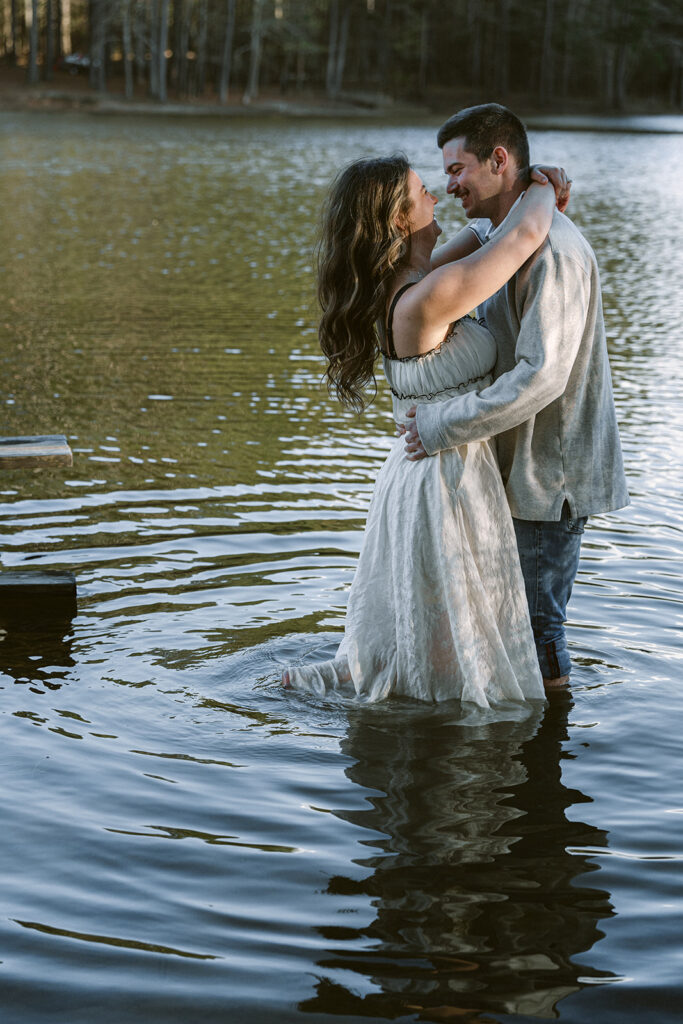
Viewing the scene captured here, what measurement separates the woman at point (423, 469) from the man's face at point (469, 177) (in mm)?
109

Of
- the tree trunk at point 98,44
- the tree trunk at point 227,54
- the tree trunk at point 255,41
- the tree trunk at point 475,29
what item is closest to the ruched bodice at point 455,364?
the tree trunk at point 98,44

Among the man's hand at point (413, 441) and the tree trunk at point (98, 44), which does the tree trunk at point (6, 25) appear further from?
the man's hand at point (413, 441)

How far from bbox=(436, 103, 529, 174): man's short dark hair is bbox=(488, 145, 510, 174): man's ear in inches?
0.5

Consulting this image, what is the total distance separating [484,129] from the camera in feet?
13.4

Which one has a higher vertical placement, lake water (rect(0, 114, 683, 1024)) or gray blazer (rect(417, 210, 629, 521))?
gray blazer (rect(417, 210, 629, 521))

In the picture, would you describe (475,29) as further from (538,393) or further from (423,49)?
(538,393)

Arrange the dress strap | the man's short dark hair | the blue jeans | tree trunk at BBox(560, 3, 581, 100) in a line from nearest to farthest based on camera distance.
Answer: the man's short dark hair, the dress strap, the blue jeans, tree trunk at BBox(560, 3, 581, 100)

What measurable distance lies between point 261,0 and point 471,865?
70.2 meters

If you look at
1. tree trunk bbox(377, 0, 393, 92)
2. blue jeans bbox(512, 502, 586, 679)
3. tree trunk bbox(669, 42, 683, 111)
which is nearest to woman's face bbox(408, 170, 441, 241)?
blue jeans bbox(512, 502, 586, 679)

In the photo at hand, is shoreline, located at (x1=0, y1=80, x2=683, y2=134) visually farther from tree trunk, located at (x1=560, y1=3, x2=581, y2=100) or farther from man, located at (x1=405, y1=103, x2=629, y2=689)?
man, located at (x1=405, y1=103, x2=629, y2=689)

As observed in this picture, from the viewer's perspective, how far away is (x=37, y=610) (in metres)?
5.91

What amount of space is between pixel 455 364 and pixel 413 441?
0.95ft

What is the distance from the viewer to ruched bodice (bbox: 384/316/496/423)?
4.32m

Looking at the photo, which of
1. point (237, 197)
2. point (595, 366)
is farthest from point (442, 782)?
point (237, 197)
